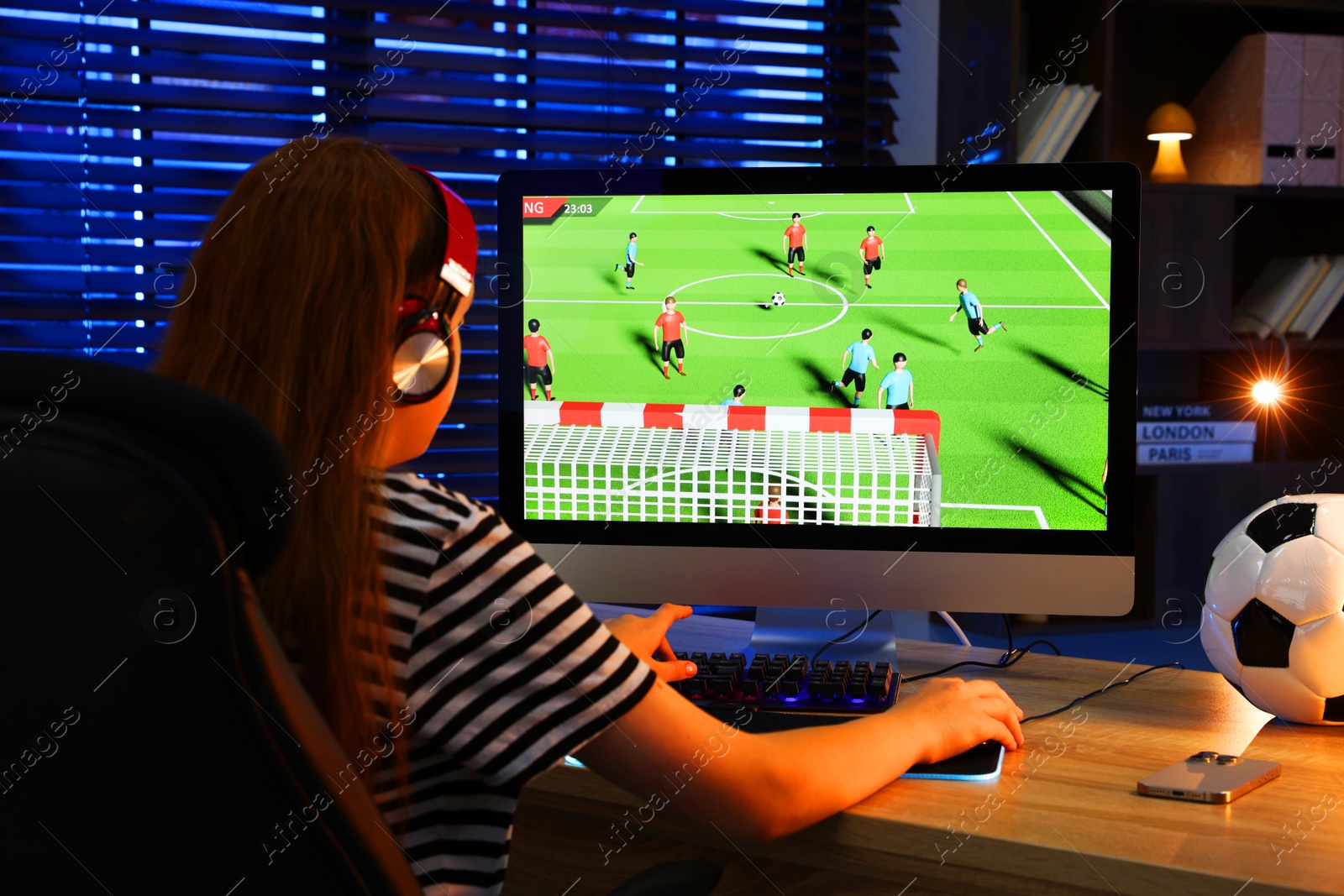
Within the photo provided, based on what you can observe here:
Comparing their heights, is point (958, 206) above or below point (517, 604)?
above

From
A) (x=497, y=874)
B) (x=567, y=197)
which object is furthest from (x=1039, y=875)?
(x=567, y=197)

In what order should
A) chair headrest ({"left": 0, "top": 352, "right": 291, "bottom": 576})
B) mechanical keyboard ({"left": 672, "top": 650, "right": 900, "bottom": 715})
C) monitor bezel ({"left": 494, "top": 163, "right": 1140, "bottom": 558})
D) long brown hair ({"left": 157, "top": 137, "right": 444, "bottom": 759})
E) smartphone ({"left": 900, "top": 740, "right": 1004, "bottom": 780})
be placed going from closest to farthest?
chair headrest ({"left": 0, "top": 352, "right": 291, "bottom": 576}), long brown hair ({"left": 157, "top": 137, "right": 444, "bottom": 759}), smartphone ({"left": 900, "top": 740, "right": 1004, "bottom": 780}), mechanical keyboard ({"left": 672, "top": 650, "right": 900, "bottom": 715}), monitor bezel ({"left": 494, "top": 163, "right": 1140, "bottom": 558})

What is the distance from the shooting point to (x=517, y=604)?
0.65 metres

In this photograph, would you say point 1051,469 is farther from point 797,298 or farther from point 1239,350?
point 1239,350

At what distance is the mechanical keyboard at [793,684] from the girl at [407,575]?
0.61 feet

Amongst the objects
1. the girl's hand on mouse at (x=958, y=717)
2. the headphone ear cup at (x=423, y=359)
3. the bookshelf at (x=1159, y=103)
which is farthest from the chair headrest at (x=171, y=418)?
the bookshelf at (x=1159, y=103)

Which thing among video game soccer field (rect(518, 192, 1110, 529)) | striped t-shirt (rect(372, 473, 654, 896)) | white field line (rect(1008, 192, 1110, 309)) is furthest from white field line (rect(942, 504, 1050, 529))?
striped t-shirt (rect(372, 473, 654, 896))

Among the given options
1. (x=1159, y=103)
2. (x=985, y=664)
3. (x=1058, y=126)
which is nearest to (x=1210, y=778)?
(x=985, y=664)

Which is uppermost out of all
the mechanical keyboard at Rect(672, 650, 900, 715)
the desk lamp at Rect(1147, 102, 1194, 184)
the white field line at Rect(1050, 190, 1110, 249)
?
the desk lamp at Rect(1147, 102, 1194, 184)

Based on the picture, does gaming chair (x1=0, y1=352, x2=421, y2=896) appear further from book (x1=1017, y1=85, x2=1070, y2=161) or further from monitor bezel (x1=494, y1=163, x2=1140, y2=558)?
book (x1=1017, y1=85, x2=1070, y2=161)

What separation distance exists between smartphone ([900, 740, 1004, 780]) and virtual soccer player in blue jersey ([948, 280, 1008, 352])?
0.44m

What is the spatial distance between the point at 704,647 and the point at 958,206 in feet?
1.84

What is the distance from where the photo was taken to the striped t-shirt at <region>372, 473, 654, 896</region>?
25.3 inches

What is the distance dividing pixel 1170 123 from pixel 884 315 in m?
1.46
